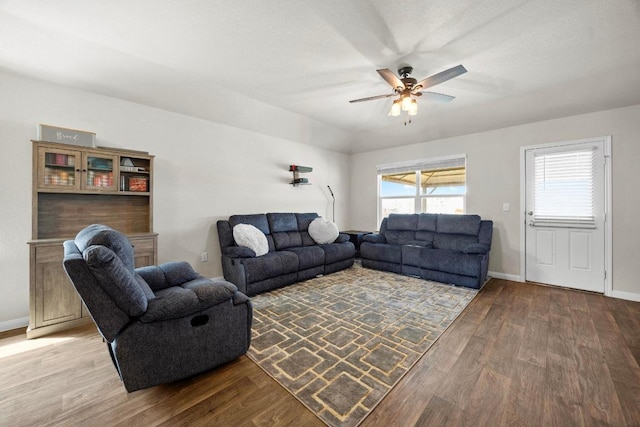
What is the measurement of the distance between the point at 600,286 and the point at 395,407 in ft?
12.9

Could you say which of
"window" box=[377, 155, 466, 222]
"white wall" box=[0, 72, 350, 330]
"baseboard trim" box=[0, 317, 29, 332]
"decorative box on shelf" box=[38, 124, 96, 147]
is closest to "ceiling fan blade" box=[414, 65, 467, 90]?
"white wall" box=[0, 72, 350, 330]

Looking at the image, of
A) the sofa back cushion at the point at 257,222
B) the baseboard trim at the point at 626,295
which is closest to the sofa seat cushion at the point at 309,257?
the sofa back cushion at the point at 257,222

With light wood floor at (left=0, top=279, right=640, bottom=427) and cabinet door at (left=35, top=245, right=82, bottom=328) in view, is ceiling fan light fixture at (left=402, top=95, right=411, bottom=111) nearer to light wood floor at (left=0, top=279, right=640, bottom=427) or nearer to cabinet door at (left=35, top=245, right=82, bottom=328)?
light wood floor at (left=0, top=279, right=640, bottom=427)

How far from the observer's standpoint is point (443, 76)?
241 centimetres

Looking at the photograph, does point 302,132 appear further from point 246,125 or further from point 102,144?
point 102,144

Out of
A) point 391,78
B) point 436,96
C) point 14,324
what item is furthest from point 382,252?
point 14,324

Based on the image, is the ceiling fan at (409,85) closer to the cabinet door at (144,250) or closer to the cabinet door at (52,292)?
the cabinet door at (144,250)

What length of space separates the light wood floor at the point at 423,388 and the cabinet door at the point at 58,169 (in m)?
1.47

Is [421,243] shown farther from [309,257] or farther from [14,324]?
[14,324]

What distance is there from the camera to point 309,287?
12.1 ft

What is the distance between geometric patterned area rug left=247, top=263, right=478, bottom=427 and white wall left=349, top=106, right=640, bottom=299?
1.51 meters

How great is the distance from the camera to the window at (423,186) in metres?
4.84

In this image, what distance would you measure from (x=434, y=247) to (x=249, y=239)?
10.3 feet

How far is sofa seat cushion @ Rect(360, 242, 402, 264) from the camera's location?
446 centimetres
